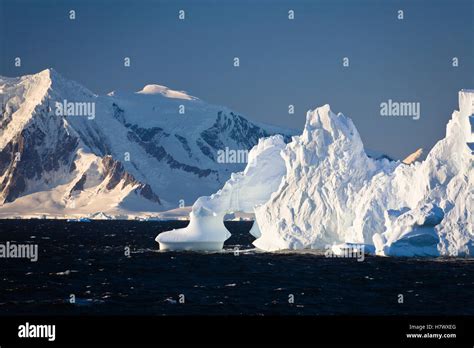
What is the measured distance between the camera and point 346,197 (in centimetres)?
6806

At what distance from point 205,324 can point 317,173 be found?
45.5 m

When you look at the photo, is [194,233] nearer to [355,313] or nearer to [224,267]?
[224,267]

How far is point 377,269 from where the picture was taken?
188 ft

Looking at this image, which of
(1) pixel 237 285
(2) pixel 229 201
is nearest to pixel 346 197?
(2) pixel 229 201

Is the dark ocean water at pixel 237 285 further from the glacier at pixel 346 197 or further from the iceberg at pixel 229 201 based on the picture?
the iceberg at pixel 229 201

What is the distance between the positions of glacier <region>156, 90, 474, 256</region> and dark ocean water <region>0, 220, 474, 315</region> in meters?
1.84

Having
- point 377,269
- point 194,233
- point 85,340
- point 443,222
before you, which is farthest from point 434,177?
point 85,340

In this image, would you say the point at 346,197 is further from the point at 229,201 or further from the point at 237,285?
the point at 237,285

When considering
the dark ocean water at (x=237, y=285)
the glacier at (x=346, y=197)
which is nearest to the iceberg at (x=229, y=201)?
the glacier at (x=346, y=197)

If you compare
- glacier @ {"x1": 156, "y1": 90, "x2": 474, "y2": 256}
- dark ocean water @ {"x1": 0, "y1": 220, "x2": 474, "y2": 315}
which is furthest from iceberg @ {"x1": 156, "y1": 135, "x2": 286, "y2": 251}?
dark ocean water @ {"x1": 0, "y1": 220, "x2": 474, "y2": 315}

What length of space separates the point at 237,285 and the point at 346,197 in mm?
20202

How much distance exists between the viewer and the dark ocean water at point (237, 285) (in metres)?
41.5

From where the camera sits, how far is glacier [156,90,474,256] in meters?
59.4

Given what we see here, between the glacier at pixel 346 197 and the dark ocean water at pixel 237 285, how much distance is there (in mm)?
1844
